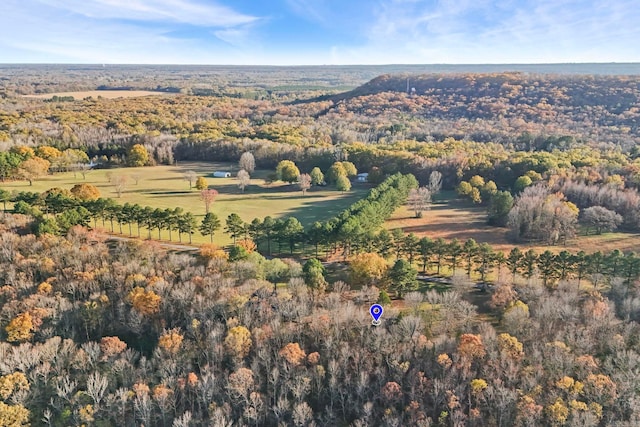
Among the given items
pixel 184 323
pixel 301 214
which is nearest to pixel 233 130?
pixel 301 214

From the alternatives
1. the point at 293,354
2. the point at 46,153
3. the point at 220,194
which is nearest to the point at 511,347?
the point at 293,354

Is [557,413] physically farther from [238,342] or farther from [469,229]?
[469,229]

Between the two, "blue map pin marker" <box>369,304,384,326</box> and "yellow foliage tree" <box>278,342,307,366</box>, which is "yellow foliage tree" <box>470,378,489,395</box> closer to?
"blue map pin marker" <box>369,304,384,326</box>

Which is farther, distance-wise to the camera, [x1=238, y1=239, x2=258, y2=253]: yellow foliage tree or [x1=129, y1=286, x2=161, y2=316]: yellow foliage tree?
[x1=238, y1=239, x2=258, y2=253]: yellow foliage tree

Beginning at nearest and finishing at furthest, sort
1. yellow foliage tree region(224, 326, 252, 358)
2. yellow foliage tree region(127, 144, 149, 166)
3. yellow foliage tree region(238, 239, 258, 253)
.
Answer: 1. yellow foliage tree region(224, 326, 252, 358)
2. yellow foliage tree region(238, 239, 258, 253)
3. yellow foliage tree region(127, 144, 149, 166)

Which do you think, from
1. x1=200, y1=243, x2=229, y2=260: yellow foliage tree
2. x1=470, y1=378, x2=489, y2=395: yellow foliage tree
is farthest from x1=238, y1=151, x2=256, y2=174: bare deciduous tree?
x1=470, y1=378, x2=489, y2=395: yellow foliage tree

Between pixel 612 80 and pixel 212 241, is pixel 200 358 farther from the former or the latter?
pixel 612 80

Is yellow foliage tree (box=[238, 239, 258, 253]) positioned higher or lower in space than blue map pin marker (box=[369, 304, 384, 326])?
higher
